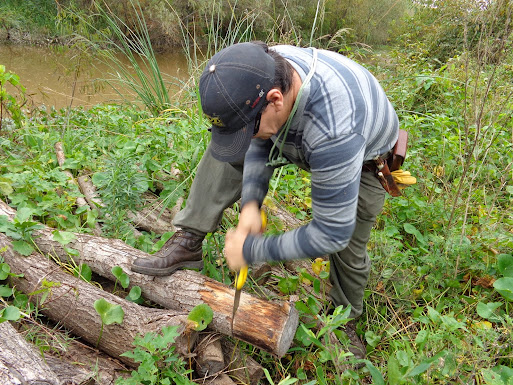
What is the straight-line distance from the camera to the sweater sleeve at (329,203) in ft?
4.26

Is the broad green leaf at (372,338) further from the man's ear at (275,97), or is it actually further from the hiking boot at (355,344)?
the man's ear at (275,97)

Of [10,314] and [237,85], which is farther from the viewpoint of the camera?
[10,314]

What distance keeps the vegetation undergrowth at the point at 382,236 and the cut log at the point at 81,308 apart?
0.27 feet

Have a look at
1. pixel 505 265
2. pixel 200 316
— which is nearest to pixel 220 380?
pixel 200 316

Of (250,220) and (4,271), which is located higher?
(250,220)

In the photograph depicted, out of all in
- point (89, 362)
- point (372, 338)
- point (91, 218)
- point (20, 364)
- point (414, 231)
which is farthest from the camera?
point (414, 231)

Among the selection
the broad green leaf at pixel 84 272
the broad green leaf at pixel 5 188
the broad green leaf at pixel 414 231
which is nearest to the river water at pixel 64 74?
the broad green leaf at pixel 5 188

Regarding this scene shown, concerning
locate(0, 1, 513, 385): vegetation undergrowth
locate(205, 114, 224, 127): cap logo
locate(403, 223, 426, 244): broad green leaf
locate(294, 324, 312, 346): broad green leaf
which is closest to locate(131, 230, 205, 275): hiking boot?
locate(0, 1, 513, 385): vegetation undergrowth

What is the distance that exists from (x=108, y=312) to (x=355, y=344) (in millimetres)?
1276

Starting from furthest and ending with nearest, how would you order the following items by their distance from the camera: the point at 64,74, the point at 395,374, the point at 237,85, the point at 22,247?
the point at 64,74, the point at 22,247, the point at 395,374, the point at 237,85

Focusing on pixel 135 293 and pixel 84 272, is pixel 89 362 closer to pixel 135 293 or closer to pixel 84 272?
pixel 135 293

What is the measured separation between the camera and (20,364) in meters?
1.40

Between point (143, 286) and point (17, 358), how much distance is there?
697 mm

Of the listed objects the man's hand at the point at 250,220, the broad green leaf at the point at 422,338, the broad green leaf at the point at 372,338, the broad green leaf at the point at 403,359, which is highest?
the man's hand at the point at 250,220
